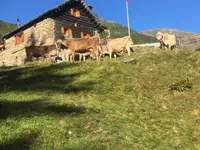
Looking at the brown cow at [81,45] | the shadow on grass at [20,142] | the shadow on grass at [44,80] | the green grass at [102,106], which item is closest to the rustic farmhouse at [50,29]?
the brown cow at [81,45]

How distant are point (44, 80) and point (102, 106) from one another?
4.72 metres

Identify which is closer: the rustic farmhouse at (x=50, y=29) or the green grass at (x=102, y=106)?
the green grass at (x=102, y=106)

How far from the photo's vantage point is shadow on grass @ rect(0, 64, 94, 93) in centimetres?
1695

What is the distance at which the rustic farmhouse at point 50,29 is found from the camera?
45438 mm

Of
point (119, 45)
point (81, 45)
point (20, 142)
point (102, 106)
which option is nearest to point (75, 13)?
point (119, 45)

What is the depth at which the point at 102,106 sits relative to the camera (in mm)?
14703

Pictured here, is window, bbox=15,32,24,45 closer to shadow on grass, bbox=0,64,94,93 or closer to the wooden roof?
the wooden roof

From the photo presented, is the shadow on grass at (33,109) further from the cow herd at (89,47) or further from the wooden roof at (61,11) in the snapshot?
the wooden roof at (61,11)

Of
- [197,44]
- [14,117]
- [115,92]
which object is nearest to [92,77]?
[115,92]

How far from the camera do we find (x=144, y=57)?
23406 millimetres

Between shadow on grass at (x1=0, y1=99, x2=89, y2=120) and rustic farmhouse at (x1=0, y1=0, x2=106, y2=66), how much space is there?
29393mm

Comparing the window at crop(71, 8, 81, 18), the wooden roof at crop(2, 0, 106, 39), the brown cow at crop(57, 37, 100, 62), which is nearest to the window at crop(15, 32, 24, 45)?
the wooden roof at crop(2, 0, 106, 39)

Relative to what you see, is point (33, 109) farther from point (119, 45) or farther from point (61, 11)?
point (61, 11)

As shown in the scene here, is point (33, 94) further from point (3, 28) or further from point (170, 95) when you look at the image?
point (3, 28)
